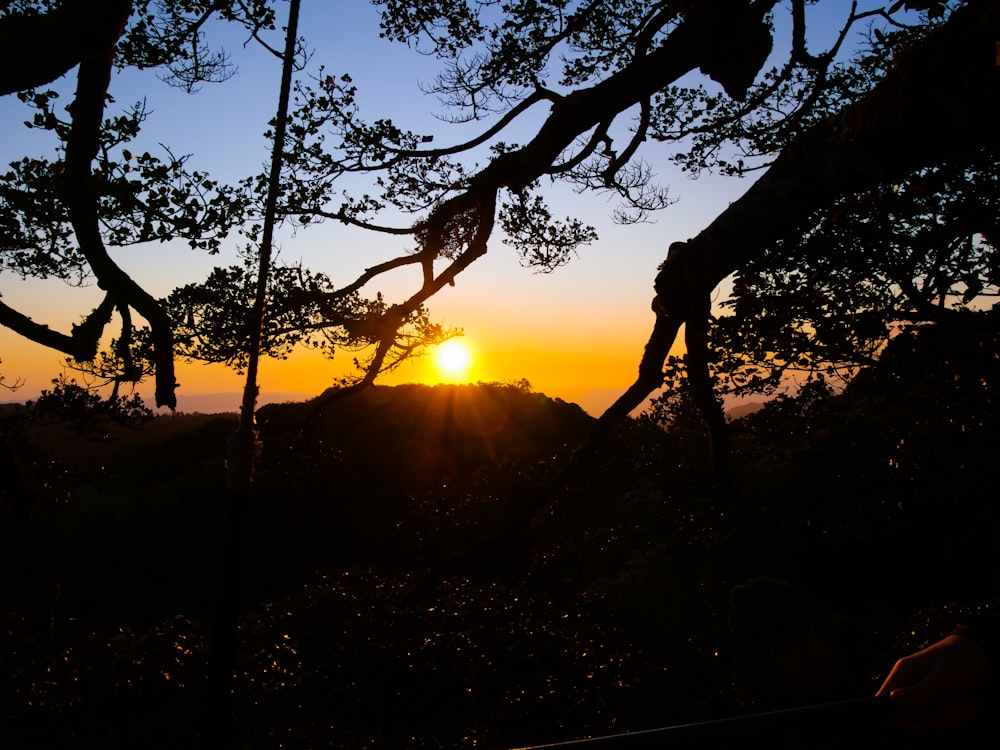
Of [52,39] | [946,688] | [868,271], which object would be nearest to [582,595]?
[868,271]

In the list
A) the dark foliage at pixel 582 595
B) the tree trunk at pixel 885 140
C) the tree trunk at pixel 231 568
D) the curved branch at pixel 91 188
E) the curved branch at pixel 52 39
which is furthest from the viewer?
the dark foliage at pixel 582 595

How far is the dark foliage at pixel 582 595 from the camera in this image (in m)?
6.34

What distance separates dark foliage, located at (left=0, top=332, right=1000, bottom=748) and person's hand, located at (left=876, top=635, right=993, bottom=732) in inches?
185

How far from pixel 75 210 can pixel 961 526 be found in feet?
29.7

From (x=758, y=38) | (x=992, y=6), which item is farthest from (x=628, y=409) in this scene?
(x=992, y=6)

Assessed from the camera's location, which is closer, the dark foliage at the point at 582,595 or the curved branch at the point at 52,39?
the curved branch at the point at 52,39

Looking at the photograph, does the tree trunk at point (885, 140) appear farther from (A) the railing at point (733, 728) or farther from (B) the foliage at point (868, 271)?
(A) the railing at point (733, 728)

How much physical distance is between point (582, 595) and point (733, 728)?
870cm

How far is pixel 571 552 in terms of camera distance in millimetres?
11633

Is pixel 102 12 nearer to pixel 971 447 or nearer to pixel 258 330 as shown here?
pixel 258 330

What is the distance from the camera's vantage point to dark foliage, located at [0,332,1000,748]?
6.34m

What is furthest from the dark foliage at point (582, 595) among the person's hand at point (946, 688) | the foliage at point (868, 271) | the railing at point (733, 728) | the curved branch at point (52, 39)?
the railing at point (733, 728)

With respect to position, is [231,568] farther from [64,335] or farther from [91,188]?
[91,188]

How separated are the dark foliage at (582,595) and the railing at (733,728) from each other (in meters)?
4.91
